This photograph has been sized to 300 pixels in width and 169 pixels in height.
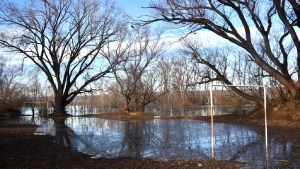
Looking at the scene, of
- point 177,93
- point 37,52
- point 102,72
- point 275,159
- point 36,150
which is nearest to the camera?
point 275,159

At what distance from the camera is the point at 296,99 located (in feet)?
70.0

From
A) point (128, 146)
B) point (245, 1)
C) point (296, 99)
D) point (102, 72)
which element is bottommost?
point (128, 146)

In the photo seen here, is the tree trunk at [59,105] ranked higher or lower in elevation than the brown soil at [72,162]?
higher

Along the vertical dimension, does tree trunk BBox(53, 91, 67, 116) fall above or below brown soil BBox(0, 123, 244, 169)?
above

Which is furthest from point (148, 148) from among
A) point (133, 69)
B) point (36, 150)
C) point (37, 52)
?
point (37, 52)

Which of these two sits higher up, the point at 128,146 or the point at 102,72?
the point at 102,72

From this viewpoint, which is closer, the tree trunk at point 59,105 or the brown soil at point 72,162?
the brown soil at point 72,162

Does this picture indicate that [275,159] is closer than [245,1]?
Yes

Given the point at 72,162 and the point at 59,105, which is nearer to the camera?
the point at 72,162

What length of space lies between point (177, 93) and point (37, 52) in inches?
1178

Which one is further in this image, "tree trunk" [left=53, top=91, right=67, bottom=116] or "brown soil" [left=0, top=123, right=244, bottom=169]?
"tree trunk" [left=53, top=91, right=67, bottom=116]

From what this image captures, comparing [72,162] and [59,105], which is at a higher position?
[59,105]

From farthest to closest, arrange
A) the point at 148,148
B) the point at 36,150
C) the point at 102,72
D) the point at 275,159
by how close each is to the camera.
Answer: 1. the point at 102,72
2. the point at 148,148
3. the point at 36,150
4. the point at 275,159

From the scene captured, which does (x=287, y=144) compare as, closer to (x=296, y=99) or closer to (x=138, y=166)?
(x=138, y=166)
